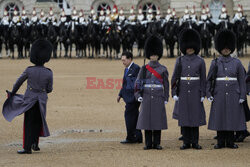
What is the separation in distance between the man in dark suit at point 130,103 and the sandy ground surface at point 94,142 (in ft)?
0.66

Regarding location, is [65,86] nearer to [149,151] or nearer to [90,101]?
[90,101]

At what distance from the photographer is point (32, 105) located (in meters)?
8.35

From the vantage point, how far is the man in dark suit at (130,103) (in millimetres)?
9164

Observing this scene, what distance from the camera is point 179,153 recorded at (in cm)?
819

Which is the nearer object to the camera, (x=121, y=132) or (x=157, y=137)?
(x=157, y=137)

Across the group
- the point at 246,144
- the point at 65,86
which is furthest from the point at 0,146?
the point at 65,86

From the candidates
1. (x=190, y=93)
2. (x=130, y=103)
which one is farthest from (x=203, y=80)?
(x=130, y=103)

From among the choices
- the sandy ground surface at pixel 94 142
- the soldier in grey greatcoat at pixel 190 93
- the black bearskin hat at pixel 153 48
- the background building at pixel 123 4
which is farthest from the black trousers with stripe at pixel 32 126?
→ the background building at pixel 123 4

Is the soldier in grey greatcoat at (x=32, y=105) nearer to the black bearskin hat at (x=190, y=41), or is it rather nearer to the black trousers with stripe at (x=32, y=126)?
the black trousers with stripe at (x=32, y=126)

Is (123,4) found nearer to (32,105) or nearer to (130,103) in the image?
(130,103)

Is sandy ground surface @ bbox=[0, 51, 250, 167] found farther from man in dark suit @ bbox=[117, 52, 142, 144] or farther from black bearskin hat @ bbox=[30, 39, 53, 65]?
black bearskin hat @ bbox=[30, 39, 53, 65]

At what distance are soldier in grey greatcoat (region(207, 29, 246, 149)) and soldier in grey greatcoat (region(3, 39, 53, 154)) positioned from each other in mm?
2106

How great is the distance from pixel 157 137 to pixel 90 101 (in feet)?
17.8

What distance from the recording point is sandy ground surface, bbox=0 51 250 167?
25.2 ft
